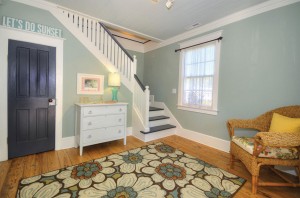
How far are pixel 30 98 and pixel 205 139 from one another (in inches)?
141

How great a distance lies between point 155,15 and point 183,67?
1.46 metres

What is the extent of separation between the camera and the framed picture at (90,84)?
299cm

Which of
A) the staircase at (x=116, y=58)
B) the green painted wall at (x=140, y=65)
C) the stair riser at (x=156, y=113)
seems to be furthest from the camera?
the green painted wall at (x=140, y=65)

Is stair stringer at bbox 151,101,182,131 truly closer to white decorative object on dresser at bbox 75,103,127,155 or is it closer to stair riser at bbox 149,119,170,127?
stair riser at bbox 149,119,170,127

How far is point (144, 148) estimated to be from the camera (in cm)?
297

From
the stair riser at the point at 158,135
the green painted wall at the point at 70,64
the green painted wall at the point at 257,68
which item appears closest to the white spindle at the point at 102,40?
the green painted wall at the point at 70,64

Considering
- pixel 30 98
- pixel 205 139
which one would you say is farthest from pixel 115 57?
pixel 205 139

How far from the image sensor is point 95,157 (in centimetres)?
255

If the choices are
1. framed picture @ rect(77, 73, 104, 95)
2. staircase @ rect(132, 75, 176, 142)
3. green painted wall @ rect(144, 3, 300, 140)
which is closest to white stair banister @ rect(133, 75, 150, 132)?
staircase @ rect(132, 75, 176, 142)

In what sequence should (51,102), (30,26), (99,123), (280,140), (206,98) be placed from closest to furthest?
(280,140) < (30,26) < (51,102) < (99,123) < (206,98)

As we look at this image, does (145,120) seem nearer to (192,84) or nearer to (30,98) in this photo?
(192,84)

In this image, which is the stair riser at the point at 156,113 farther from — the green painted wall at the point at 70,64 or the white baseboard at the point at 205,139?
the green painted wall at the point at 70,64

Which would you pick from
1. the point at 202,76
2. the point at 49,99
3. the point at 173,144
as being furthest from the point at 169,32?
the point at 49,99

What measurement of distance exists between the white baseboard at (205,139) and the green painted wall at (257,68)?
0.34 ft
